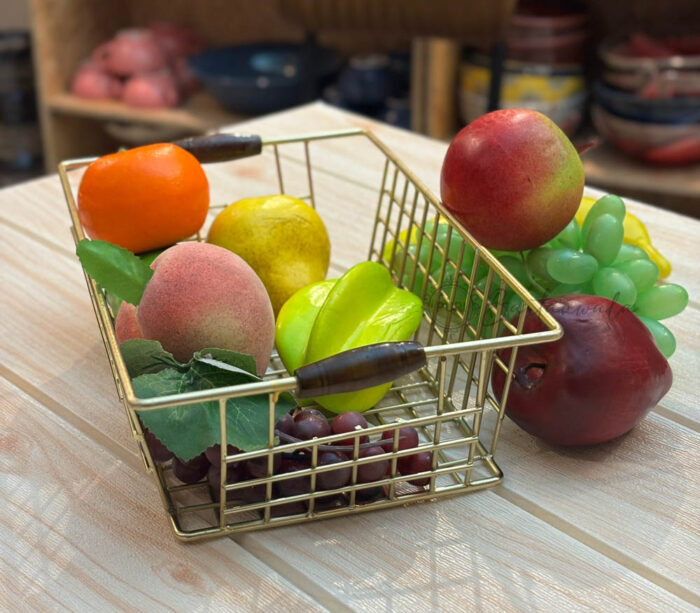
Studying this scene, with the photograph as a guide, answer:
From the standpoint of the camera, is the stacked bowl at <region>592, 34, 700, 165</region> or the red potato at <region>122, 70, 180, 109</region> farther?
the red potato at <region>122, 70, 180, 109</region>

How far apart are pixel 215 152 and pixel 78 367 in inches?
7.7

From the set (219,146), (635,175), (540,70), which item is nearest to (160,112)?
(540,70)

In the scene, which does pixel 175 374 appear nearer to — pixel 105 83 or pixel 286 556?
pixel 286 556

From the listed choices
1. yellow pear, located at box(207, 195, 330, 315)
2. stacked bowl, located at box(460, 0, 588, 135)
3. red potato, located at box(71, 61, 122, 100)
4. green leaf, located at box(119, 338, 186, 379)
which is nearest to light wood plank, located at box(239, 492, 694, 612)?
green leaf, located at box(119, 338, 186, 379)

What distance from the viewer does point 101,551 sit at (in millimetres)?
438

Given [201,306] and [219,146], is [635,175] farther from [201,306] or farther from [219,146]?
[201,306]

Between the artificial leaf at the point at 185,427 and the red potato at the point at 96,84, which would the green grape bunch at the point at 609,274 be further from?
the red potato at the point at 96,84

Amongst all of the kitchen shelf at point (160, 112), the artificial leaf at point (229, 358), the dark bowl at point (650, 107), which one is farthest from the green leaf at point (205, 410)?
the kitchen shelf at point (160, 112)

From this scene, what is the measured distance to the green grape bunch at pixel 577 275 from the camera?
554 millimetres

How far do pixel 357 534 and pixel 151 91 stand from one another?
1.68 meters

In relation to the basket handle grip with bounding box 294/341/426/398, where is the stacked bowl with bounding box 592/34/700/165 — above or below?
below

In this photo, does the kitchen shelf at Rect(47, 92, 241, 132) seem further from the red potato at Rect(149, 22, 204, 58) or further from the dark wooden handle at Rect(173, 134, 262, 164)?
the dark wooden handle at Rect(173, 134, 262, 164)

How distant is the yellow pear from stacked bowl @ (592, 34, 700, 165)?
3.47 ft

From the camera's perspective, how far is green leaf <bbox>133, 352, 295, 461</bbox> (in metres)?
0.41
